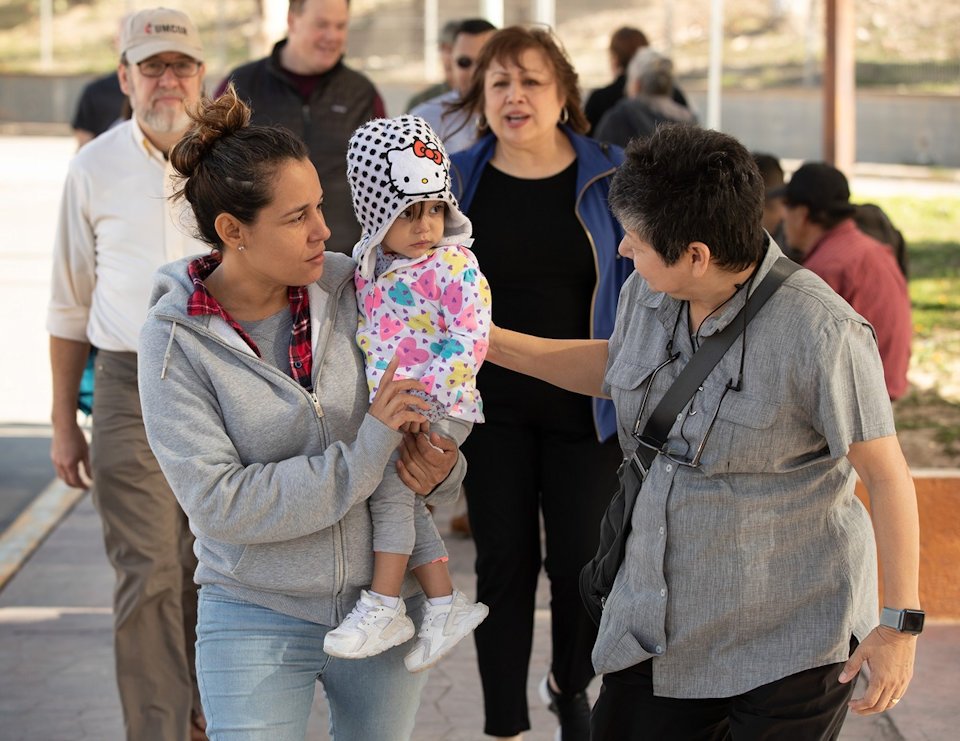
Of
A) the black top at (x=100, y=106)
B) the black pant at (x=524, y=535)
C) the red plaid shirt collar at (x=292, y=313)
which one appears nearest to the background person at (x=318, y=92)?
the black pant at (x=524, y=535)

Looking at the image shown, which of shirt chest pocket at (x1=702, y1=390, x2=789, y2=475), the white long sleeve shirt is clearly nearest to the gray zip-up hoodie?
shirt chest pocket at (x1=702, y1=390, x2=789, y2=475)

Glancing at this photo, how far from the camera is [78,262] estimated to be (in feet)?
13.6

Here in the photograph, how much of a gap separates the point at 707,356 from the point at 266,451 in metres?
0.86

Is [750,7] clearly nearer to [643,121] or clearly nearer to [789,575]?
[643,121]

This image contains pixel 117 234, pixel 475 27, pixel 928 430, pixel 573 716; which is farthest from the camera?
pixel 928 430

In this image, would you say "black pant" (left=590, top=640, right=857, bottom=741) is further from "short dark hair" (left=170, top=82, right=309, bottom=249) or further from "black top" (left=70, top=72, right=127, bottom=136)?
"black top" (left=70, top=72, right=127, bottom=136)

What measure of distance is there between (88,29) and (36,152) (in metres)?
10.5

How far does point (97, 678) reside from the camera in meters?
5.04

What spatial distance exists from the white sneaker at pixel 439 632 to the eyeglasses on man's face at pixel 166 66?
2052 mm

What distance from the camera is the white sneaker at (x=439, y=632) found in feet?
9.35

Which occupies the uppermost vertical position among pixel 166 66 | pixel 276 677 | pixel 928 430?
pixel 166 66

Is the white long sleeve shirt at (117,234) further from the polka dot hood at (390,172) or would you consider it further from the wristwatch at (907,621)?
the wristwatch at (907,621)

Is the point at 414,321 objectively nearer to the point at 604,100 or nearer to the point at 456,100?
the point at 456,100

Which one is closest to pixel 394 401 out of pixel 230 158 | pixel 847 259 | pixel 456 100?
pixel 230 158
